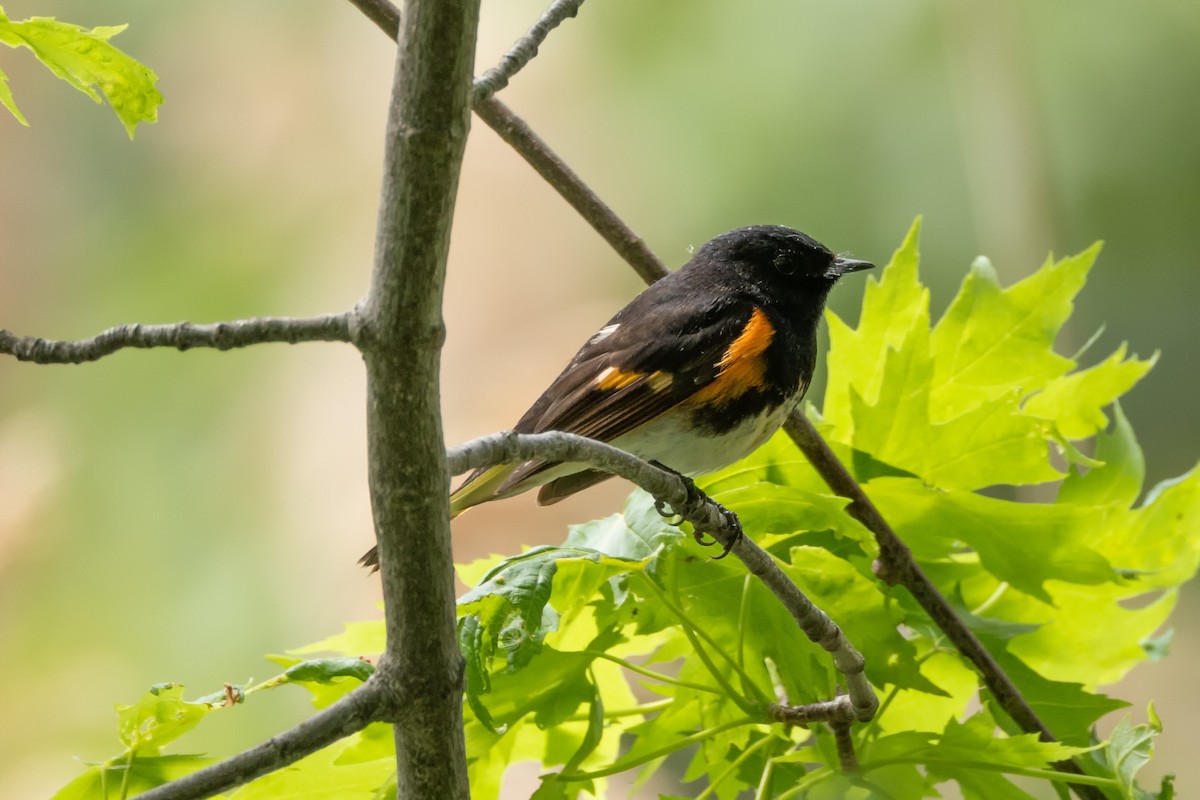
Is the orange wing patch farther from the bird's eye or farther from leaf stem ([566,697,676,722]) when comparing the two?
leaf stem ([566,697,676,722])

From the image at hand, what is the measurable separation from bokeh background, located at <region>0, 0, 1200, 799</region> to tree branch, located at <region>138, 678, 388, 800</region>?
1.74 m

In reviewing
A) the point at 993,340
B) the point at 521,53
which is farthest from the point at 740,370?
the point at 521,53

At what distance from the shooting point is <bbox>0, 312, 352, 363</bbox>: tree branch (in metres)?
0.42

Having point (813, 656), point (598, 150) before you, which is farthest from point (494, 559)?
point (598, 150)

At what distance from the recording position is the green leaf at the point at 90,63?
1.89 ft

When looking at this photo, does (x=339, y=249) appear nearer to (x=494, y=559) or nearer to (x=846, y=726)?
(x=494, y=559)

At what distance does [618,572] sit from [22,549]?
2123 millimetres

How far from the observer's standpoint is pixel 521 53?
0.55 metres

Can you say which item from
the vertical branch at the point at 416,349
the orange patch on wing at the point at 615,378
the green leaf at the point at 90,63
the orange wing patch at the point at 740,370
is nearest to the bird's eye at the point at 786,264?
the orange wing patch at the point at 740,370

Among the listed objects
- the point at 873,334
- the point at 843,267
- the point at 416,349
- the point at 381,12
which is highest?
the point at 381,12

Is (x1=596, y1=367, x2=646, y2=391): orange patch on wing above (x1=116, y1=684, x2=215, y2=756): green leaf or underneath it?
above

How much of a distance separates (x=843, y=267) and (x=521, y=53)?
0.75m

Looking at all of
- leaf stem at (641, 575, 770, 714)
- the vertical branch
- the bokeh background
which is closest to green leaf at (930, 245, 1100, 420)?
leaf stem at (641, 575, 770, 714)

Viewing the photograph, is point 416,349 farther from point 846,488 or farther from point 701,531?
point 846,488
